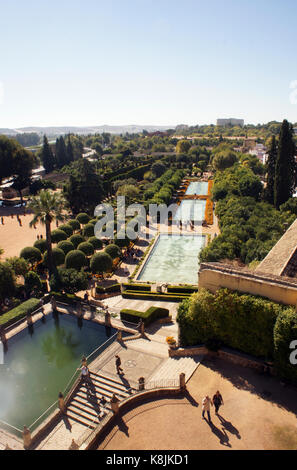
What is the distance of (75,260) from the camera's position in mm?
32219

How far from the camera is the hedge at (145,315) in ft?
76.7

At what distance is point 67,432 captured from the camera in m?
15.6

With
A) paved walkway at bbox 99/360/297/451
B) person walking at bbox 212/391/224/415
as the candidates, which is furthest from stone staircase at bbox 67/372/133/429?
person walking at bbox 212/391/224/415

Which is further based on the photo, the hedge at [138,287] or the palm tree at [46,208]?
the palm tree at [46,208]

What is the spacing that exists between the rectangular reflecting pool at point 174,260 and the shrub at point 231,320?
12976 millimetres

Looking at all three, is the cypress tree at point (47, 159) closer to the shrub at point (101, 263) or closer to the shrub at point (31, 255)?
the shrub at point (31, 255)

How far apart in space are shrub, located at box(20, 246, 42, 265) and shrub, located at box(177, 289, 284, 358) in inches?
773

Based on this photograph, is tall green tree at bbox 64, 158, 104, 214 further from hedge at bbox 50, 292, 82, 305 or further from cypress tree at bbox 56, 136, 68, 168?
cypress tree at bbox 56, 136, 68, 168

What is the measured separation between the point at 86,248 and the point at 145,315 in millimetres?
14197

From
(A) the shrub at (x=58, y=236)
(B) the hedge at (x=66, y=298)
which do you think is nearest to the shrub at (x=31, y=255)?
(A) the shrub at (x=58, y=236)

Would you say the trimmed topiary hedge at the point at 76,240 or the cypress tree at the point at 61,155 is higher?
the cypress tree at the point at 61,155
